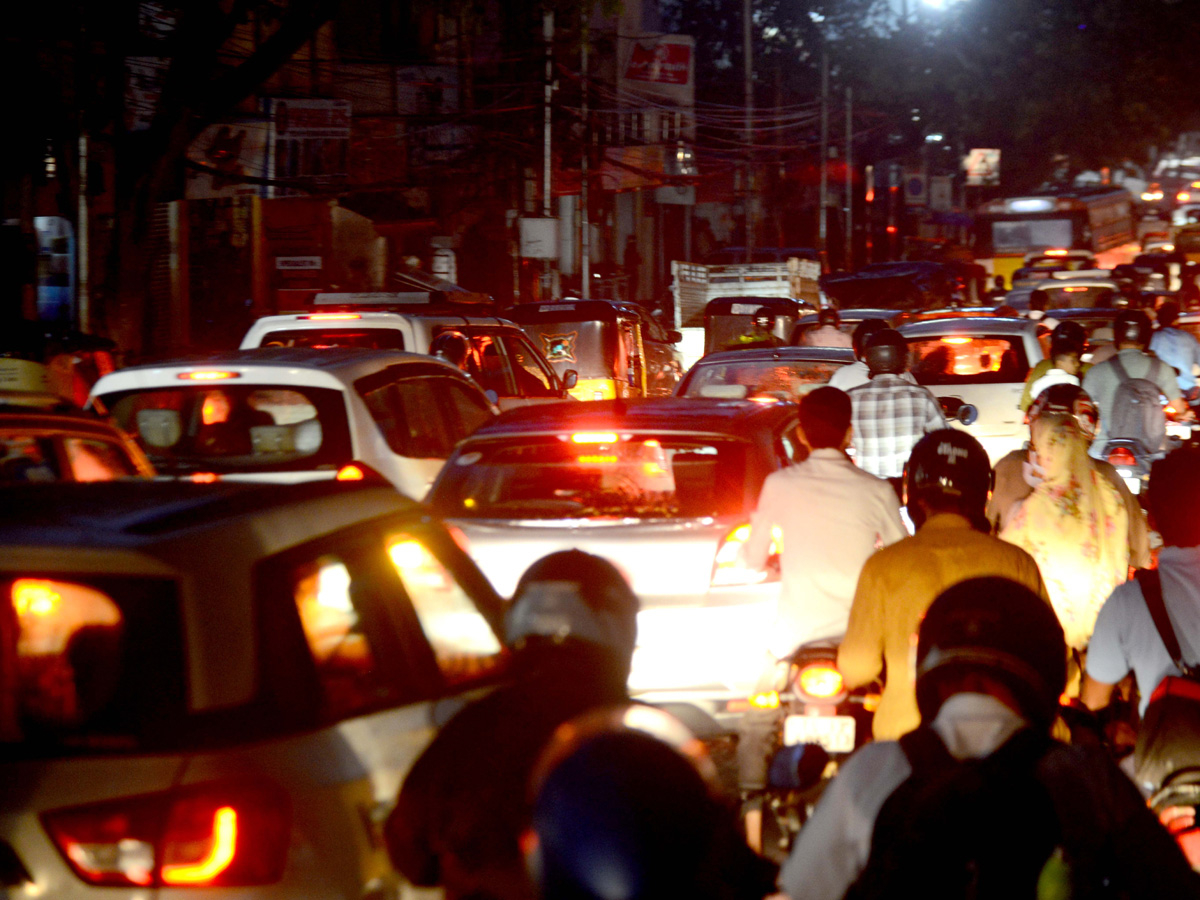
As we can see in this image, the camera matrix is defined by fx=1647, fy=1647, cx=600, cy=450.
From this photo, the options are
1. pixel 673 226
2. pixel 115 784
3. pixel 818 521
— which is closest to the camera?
pixel 115 784

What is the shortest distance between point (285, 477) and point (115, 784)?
537 centimetres

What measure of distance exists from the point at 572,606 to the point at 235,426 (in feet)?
17.9

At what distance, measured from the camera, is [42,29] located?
1725 centimetres

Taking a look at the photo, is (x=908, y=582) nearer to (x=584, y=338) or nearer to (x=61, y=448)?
(x=61, y=448)

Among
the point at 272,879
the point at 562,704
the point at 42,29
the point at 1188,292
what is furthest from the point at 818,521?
the point at 1188,292

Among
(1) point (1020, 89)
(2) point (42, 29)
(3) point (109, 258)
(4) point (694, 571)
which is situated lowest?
(4) point (694, 571)

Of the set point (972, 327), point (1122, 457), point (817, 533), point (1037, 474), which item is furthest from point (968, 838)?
point (972, 327)

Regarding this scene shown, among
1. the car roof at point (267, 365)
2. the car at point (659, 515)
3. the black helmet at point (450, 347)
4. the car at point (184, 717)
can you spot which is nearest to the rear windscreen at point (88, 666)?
the car at point (184, 717)

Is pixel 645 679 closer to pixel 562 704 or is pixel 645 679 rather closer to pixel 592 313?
pixel 562 704

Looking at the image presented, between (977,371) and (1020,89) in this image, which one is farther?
(1020,89)

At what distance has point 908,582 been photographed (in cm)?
430

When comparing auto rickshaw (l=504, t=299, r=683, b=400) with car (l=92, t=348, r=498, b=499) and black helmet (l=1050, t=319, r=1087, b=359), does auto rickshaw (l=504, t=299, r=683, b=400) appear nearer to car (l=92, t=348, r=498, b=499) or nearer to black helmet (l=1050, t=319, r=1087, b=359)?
black helmet (l=1050, t=319, r=1087, b=359)

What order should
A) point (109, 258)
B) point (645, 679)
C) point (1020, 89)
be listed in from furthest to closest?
point (1020, 89) < point (109, 258) < point (645, 679)

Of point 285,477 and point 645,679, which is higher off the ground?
point 285,477
